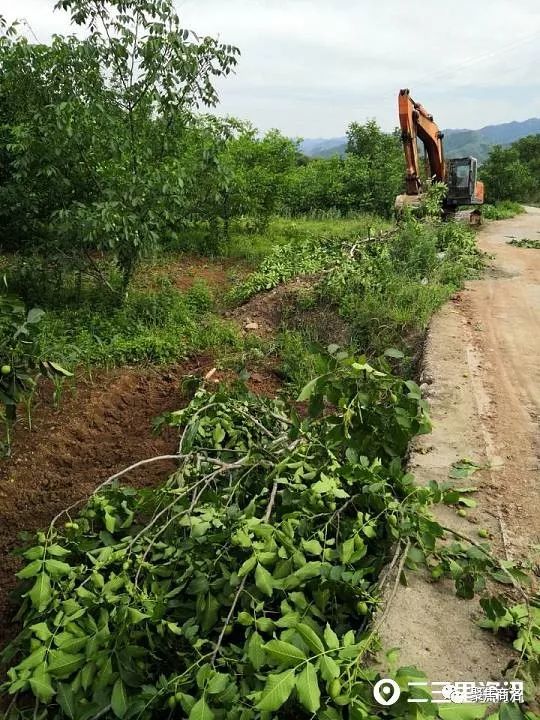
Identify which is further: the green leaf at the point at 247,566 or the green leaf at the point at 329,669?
the green leaf at the point at 247,566

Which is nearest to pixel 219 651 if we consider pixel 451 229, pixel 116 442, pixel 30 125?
pixel 116 442

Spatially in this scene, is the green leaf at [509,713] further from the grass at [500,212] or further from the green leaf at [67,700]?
the grass at [500,212]

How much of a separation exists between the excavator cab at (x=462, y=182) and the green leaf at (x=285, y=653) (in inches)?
490

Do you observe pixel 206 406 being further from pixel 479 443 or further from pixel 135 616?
pixel 479 443

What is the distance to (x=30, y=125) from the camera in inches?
223

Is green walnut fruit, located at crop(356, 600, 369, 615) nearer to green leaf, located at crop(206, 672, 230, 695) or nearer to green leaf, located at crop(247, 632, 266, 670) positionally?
green leaf, located at crop(247, 632, 266, 670)

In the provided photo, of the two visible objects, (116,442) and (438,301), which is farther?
(438,301)

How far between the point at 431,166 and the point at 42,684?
12802 mm

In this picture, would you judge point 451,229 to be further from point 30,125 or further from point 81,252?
point 30,125

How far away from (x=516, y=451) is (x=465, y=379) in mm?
1141

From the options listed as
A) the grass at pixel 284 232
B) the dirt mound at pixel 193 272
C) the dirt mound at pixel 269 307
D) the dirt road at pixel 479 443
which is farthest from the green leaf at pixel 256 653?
the grass at pixel 284 232

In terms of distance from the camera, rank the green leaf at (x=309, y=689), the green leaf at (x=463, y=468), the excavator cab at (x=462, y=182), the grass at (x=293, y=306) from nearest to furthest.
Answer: the green leaf at (x=309, y=689) → the green leaf at (x=463, y=468) → the grass at (x=293, y=306) → the excavator cab at (x=462, y=182)

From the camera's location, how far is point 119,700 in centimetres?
193
